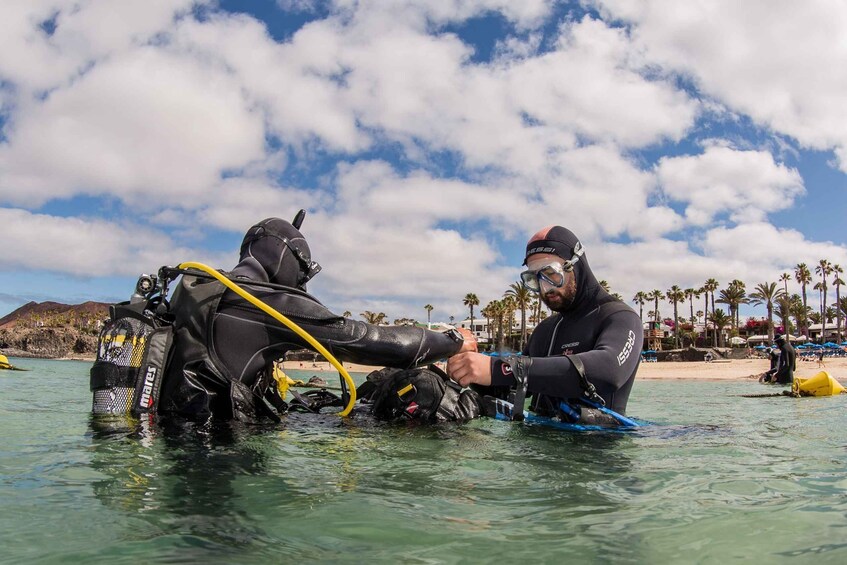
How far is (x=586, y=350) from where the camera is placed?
175 inches

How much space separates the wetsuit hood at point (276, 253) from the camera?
3.97 meters

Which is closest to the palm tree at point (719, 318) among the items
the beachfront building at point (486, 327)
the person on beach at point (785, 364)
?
the beachfront building at point (486, 327)

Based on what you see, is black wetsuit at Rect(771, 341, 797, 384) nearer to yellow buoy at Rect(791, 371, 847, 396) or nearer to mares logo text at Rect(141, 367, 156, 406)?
yellow buoy at Rect(791, 371, 847, 396)

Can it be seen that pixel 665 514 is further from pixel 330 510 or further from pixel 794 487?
pixel 330 510

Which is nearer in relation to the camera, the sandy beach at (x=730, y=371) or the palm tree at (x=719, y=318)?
the sandy beach at (x=730, y=371)

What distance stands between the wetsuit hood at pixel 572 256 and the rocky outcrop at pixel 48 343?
10837 cm

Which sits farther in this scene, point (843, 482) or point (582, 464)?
point (582, 464)

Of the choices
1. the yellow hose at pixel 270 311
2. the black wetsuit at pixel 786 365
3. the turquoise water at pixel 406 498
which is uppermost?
the yellow hose at pixel 270 311

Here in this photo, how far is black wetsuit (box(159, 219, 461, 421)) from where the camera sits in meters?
3.46

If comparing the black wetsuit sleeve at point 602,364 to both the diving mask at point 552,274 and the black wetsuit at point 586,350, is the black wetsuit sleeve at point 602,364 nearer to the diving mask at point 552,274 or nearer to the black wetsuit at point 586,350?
the black wetsuit at point 586,350

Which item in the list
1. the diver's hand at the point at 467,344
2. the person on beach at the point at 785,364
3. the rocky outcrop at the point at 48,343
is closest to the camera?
the diver's hand at the point at 467,344

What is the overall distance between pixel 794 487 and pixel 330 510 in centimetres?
184

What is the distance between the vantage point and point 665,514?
199 centimetres

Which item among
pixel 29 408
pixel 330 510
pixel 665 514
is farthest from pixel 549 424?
pixel 29 408
